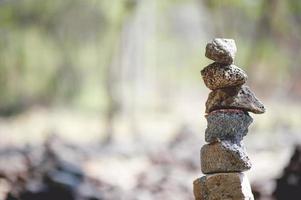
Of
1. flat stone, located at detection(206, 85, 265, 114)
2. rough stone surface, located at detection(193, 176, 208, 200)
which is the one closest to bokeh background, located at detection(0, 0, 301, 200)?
rough stone surface, located at detection(193, 176, 208, 200)

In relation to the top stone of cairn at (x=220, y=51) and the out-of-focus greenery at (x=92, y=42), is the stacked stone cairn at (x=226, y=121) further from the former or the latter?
the out-of-focus greenery at (x=92, y=42)

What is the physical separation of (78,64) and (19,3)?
4.03m

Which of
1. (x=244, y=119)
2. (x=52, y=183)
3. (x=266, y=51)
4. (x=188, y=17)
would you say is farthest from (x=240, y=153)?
(x=188, y=17)

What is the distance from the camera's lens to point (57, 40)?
1022 inches

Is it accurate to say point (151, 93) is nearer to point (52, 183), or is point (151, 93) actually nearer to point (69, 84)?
point (69, 84)

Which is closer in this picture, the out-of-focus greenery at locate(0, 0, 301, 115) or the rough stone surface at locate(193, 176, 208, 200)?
the rough stone surface at locate(193, 176, 208, 200)

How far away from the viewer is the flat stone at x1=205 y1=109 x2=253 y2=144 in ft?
16.7

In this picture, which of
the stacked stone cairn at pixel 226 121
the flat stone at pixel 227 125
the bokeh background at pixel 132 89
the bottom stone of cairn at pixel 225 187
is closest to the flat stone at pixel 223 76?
the stacked stone cairn at pixel 226 121

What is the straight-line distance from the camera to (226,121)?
16.7 feet

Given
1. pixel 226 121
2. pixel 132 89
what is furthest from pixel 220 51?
pixel 132 89

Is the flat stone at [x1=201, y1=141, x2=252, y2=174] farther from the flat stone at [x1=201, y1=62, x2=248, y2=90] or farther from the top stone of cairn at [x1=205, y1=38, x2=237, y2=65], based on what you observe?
the top stone of cairn at [x1=205, y1=38, x2=237, y2=65]

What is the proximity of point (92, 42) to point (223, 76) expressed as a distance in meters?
22.4

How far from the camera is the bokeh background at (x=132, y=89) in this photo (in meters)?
11.4

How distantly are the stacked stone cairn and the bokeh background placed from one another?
297 cm
